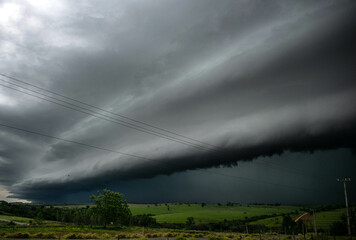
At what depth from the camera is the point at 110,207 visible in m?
115

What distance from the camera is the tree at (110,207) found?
11394 cm

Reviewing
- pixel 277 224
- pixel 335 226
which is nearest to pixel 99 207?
pixel 335 226

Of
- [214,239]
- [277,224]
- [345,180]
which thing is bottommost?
[277,224]

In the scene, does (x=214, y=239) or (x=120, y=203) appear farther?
(x=120, y=203)

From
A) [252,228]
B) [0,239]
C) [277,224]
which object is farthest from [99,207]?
[277,224]

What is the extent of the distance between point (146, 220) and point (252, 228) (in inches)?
3128

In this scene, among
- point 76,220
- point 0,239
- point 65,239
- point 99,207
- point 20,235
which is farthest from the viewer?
point 76,220

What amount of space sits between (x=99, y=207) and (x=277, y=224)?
146m

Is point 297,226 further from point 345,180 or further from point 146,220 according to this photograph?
point 345,180

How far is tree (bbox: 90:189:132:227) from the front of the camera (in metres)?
114

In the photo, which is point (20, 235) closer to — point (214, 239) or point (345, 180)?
point (214, 239)

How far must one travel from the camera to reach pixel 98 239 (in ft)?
197

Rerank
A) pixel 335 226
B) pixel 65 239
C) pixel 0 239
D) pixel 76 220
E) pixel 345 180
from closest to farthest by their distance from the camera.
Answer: pixel 0 239 → pixel 65 239 → pixel 345 180 → pixel 335 226 → pixel 76 220

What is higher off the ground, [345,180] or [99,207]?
[345,180]
